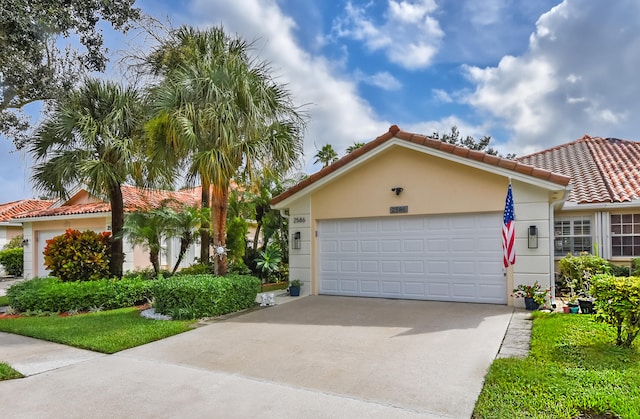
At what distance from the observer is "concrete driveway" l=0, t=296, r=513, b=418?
15.1ft

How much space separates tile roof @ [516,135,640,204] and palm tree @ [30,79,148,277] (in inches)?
564

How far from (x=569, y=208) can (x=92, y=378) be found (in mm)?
13359

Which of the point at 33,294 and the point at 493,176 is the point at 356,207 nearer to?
the point at 493,176

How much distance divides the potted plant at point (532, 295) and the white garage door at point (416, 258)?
49 cm

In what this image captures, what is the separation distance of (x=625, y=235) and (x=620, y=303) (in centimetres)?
838

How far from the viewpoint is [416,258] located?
453 inches

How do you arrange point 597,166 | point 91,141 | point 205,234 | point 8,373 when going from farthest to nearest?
point 597,166 → point 205,234 → point 91,141 → point 8,373

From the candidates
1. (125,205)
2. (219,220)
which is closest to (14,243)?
(125,205)

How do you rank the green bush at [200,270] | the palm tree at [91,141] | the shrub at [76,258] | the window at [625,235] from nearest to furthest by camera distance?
the palm tree at [91,141] → the window at [625,235] → the shrub at [76,258] → the green bush at [200,270]

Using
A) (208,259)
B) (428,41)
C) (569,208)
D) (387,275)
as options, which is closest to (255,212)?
(208,259)

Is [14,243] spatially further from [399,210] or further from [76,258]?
[399,210]

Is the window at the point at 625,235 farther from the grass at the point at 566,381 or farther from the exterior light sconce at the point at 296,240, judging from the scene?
the exterior light sconce at the point at 296,240

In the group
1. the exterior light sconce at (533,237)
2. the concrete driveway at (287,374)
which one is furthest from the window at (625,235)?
the concrete driveway at (287,374)

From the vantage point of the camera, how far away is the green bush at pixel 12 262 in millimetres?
23828
